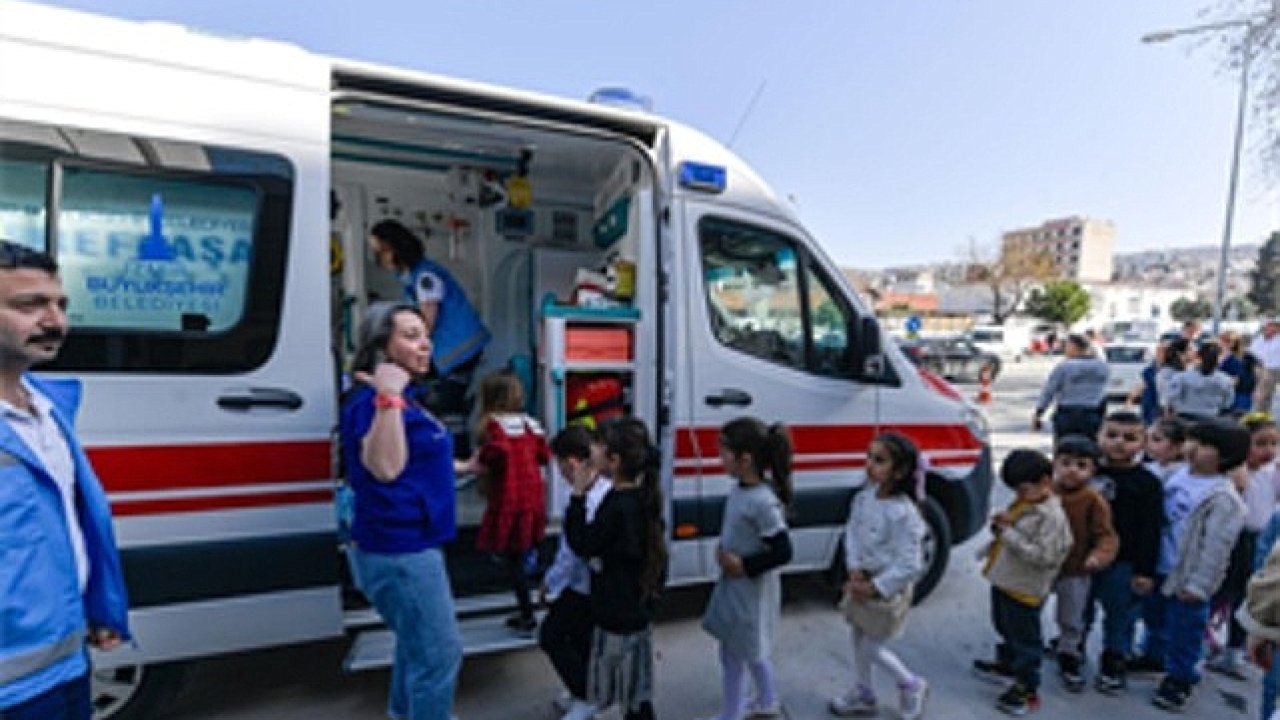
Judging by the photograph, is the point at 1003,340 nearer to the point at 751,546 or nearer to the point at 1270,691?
the point at 1270,691

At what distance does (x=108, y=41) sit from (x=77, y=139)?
35 cm

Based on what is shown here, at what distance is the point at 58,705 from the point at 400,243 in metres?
2.88

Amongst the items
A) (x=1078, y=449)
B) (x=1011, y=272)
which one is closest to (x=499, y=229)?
(x=1078, y=449)

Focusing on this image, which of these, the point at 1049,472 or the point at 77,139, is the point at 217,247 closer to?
the point at 77,139

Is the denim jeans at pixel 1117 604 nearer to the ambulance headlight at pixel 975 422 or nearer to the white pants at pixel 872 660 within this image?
the ambulance headlight at pixel 975 422

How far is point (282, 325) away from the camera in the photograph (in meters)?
2.32

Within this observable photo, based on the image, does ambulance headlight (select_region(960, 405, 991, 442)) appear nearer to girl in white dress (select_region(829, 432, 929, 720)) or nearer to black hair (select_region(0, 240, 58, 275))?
girl in white dress (select_region(829, 432, 929, 720))

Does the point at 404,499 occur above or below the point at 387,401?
below

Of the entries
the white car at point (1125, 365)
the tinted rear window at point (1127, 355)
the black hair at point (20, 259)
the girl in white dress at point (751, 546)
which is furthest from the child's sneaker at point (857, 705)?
the tinted rear window at point (1127, 355)

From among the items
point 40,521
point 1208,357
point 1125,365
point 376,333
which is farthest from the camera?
point 1125,365

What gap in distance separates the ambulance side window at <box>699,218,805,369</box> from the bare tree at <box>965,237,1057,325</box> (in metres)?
44.7

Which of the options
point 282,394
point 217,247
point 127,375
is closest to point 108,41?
point 217,247

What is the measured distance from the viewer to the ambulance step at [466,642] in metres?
2.42

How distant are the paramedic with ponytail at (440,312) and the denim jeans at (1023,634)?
3.17 m
